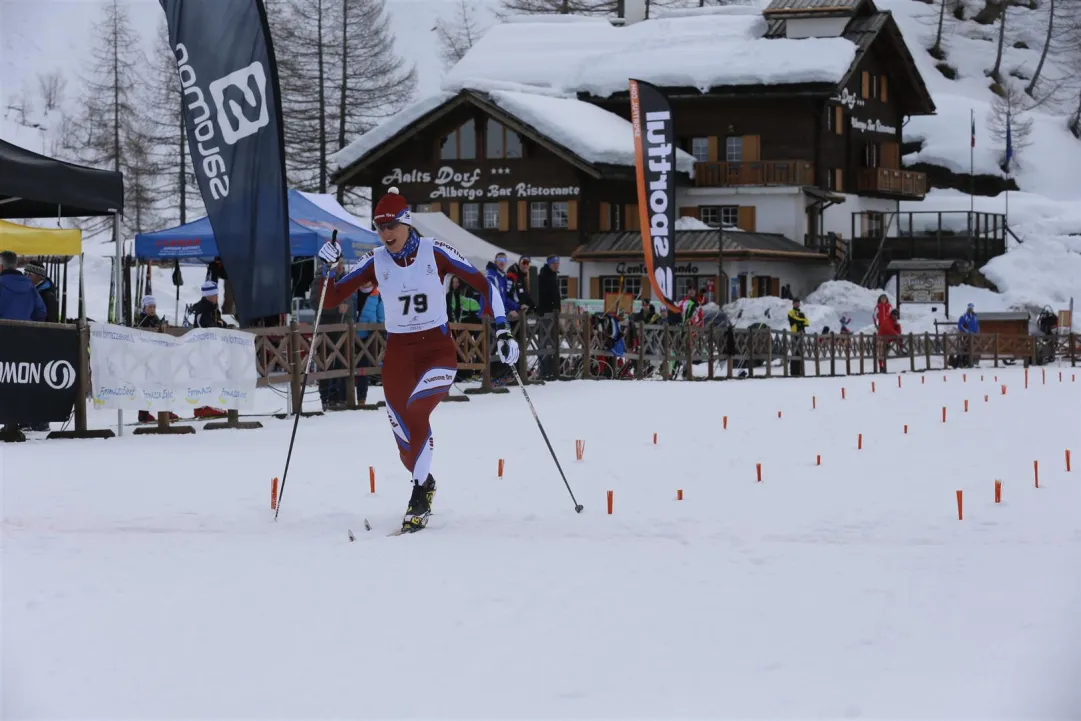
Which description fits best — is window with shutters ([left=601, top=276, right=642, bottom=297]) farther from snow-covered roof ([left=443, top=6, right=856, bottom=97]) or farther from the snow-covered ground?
the snow-covered ground

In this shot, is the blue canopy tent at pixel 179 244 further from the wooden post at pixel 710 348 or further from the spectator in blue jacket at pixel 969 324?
the spectator in blue jacket at pixel 969 324

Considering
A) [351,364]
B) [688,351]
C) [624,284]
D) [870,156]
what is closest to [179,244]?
[351,364]

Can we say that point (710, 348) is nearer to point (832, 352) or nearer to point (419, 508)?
point (832, 352)

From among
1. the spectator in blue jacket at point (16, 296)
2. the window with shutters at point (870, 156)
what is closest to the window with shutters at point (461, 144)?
the window with shutters at point (870, 156)

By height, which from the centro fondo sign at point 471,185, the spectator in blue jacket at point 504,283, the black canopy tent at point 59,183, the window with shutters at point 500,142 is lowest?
the spectator in blue jacket at point 504,283

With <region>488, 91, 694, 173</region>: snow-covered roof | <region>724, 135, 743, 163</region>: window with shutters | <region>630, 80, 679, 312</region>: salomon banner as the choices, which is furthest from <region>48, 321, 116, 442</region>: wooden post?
<region>724, 135, 743, 163</region>: window with shutters

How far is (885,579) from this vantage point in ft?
24.2

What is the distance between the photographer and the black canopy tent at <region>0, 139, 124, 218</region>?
49.2 ft

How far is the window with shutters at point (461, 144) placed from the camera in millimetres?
53625

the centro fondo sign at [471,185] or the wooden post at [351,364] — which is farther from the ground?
the centro fondo sign at [471,185]

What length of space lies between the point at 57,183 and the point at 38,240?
10.8ft

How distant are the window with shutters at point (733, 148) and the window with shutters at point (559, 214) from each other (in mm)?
6786

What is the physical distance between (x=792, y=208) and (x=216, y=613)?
4890cm

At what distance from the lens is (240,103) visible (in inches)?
618
